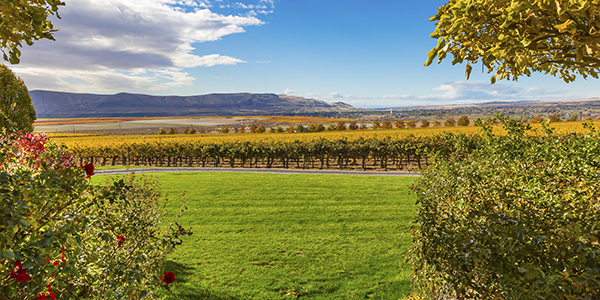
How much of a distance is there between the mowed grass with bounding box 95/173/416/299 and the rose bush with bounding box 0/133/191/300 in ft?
9.40

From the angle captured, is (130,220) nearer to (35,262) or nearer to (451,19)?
(35,262)

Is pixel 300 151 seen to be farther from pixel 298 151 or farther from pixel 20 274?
pixel 20 274

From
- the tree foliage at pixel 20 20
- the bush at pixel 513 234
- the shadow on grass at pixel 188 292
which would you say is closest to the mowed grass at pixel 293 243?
the shadow on grass at pixel 188 292

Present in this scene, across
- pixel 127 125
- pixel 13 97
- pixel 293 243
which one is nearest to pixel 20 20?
pixel 293 243

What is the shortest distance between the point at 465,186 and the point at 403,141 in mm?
27574

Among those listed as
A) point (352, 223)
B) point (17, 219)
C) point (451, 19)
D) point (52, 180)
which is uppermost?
point (451, 19)

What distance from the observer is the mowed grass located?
21.8ft

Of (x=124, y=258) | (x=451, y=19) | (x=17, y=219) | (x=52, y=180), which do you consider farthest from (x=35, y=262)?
(x=451, y=19)

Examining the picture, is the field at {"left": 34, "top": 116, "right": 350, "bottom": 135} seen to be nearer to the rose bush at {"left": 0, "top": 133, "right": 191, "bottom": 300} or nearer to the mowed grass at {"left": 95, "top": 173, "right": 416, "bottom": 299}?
the mowed grass at {"left": 95, "top": 173, "right": 416, "bottom": 299}

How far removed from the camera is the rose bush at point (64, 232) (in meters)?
2.29

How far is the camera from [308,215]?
1184 centimetres

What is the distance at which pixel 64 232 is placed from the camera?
251cm

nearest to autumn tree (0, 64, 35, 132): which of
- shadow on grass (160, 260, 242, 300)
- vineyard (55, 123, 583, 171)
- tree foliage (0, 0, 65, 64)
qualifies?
vineyard (55, 123, 583, 171)

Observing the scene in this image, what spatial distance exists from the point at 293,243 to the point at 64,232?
7.31 metres
